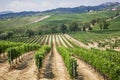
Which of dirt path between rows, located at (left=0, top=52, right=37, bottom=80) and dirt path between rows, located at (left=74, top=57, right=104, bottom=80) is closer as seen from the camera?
dirt path between rows, located at (left=0, top=52, right=37, bottom=80)

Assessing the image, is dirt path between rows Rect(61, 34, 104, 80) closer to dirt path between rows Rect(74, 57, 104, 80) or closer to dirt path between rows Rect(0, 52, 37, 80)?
dirt path between rows Rect(74, 57, 104, 80)

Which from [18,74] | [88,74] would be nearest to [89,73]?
[88,74]

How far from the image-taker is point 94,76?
63344 millimetres

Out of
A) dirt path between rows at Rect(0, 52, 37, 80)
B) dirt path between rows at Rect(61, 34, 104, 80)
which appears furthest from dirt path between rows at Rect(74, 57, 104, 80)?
dirt path between rows at Rect(0, 52, 37, 80)

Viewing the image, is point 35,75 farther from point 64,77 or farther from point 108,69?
point 108,69

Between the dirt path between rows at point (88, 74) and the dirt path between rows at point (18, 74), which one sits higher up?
the dirt path between rows at point (18, 74)

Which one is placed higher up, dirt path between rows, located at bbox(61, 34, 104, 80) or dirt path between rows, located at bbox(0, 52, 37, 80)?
dirt path between rows, located at bbox(0, 52, 37, 80)

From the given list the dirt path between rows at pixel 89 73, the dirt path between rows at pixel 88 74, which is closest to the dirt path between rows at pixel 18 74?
the dirt path between rows at pixel 88 74

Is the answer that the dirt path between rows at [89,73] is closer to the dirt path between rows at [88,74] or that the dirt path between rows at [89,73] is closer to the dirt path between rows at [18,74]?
the dirt path between rows at [88,74]

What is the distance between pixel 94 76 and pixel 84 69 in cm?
1035

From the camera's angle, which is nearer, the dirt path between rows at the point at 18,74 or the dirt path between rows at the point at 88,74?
the dirt path between rows at the point at 18,74

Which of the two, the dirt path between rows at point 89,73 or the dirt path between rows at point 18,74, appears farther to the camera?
the dirt path between rows at point 89,73

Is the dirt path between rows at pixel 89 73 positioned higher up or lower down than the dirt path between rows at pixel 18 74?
lower down

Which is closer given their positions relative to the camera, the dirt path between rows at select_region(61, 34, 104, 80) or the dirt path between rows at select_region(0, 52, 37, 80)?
the dirt path between rows at select_region(0, 52, 37, 80)
